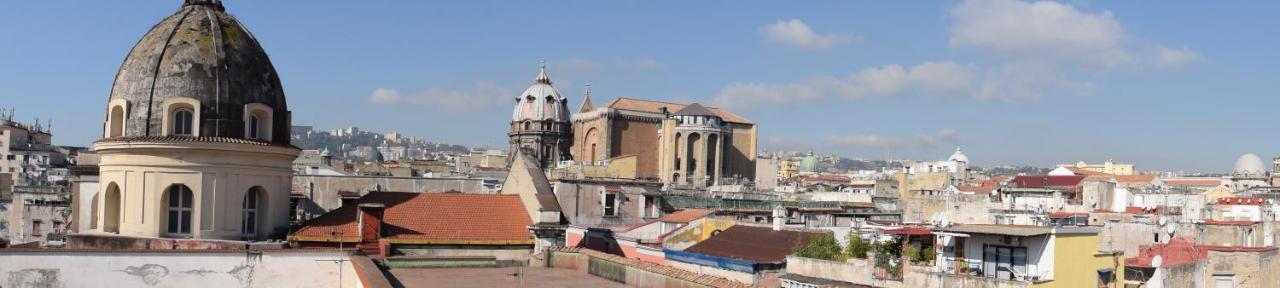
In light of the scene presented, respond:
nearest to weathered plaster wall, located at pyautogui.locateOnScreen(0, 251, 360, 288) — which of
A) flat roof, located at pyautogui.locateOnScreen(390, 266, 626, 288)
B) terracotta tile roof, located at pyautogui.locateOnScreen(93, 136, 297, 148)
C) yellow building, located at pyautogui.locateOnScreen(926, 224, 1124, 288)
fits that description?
flat roof, located at pyautogui.locateOnScreen(390, 266, 626, 288)

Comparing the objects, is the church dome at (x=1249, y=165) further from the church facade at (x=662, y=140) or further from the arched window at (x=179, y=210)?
the arched window at (x=179, y=210)

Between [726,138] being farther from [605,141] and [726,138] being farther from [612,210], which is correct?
[612,210]

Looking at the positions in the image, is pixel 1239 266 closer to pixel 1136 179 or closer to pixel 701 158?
pixel 1136 179

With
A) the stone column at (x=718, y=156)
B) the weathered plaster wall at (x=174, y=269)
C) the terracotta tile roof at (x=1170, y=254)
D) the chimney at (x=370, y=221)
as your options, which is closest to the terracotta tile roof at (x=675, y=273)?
the weathered plaster wall at (x=174, y=269)

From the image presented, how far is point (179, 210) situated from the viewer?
2402cm

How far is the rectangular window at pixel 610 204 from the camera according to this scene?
3785 cm

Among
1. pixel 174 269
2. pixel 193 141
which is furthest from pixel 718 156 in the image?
pixel 174 269

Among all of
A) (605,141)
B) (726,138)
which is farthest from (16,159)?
(726,138)

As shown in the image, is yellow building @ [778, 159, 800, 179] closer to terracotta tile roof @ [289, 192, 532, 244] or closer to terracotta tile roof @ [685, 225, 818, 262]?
terracotta tile roof @ [685, 225, 818, 262]

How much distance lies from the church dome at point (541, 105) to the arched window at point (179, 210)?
65517 mm

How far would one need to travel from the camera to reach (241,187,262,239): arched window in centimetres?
2473

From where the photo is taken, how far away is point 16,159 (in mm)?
82062

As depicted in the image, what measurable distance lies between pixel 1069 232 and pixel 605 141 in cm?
7923

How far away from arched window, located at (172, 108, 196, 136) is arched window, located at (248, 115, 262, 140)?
1159 millimetres
